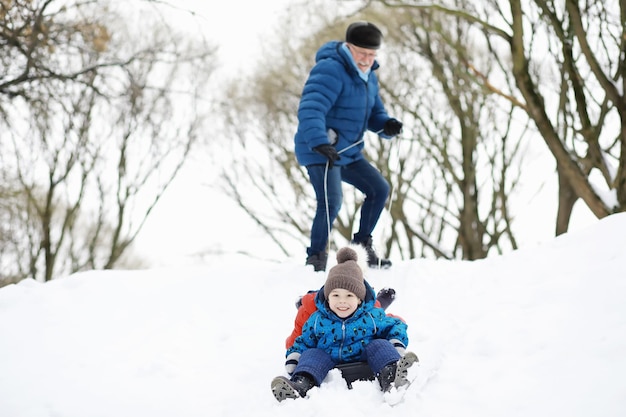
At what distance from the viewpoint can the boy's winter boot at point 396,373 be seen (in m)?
2.37

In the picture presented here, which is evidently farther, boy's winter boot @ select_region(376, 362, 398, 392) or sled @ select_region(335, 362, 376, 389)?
sled @ select_region(335, 362, 376, 389)

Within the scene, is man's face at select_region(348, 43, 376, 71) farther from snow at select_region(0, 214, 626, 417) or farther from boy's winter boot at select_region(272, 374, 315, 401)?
boy's winter boot at select_region(272, 374, 315, 401)

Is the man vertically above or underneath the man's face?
underneath

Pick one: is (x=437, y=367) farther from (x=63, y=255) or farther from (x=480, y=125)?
(x=63, y=255)

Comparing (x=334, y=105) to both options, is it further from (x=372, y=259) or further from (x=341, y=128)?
(x=372, y=259)

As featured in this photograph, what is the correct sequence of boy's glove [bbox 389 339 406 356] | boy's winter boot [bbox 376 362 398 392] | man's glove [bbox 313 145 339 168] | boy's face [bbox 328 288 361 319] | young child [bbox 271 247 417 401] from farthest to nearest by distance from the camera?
man's glove [bbox 313 145 339 168]
boy's face [bbox 328 288 361 319]
boy's glove [bbox 389 339 406 356]
young child [bbox 271 247 417 401]
boy's winter boot [bbox 376 362 398 392]

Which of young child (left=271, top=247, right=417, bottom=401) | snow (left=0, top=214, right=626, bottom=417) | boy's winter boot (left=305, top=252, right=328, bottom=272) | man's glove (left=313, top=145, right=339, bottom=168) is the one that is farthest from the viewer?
boy's winter boot (left=305, top=252, right=328, bottom=272)

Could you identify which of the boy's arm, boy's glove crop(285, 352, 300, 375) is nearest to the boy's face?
the boy's arm

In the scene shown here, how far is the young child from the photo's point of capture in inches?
99.3

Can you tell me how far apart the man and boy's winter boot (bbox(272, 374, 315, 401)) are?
2031 mm

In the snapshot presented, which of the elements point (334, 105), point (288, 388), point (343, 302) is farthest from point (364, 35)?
point (288, 388)

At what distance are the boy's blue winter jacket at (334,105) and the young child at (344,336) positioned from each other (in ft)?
5.09

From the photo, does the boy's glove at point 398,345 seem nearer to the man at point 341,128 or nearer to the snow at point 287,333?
the snow at point 287,333

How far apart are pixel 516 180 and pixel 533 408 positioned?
→ 781cm
